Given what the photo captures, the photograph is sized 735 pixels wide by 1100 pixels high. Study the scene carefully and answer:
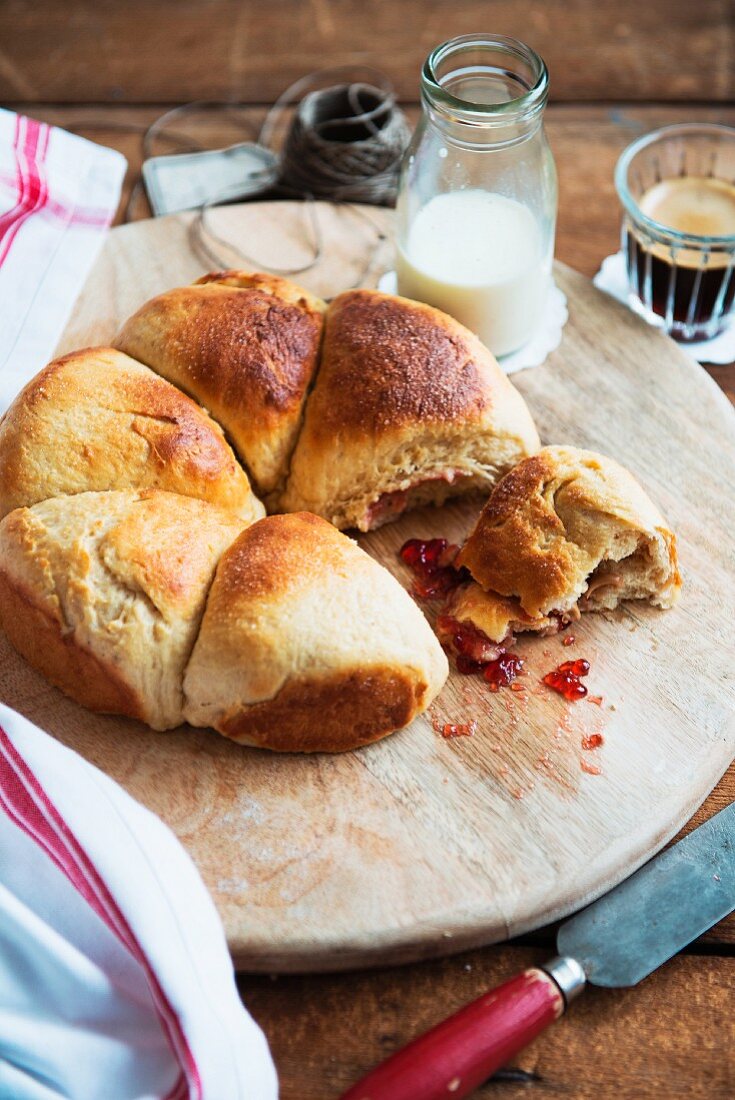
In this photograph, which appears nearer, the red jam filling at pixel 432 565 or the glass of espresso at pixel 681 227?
the red jam filling at pixel 432 565

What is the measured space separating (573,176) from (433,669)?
2.23 m

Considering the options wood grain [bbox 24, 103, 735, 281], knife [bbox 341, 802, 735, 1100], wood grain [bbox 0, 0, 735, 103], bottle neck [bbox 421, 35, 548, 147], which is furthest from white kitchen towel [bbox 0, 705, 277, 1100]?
wood grain [bbox 0, 0, 735, 103]

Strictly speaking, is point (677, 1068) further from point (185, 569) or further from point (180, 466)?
point (180, 466)

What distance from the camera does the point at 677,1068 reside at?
2010mm

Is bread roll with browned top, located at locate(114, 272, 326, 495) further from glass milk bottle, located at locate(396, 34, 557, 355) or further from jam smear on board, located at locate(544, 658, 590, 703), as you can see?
jam smear on board, located at locate(544, 658, 590, 703)

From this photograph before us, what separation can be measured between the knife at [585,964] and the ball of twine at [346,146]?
7.41ft

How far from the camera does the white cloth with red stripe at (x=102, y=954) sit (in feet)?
6.21

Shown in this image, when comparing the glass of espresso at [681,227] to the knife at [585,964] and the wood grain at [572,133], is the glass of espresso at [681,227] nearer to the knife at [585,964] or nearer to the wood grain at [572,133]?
the wood grain at [572,133]

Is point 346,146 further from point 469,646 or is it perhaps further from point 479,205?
point 469,646

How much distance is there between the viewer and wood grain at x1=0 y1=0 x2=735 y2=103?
417 centimetres

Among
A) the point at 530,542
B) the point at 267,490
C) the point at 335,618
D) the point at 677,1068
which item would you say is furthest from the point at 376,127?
the point at 677,1068

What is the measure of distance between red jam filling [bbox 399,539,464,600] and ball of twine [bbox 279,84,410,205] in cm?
141

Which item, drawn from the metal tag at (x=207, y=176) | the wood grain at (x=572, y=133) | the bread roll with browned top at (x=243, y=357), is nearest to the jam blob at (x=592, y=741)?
the bread roll with browned top at (x=243, y=357)

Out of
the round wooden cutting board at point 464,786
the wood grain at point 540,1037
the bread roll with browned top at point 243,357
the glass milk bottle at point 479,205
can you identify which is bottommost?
the wood grain at point 540,1037
